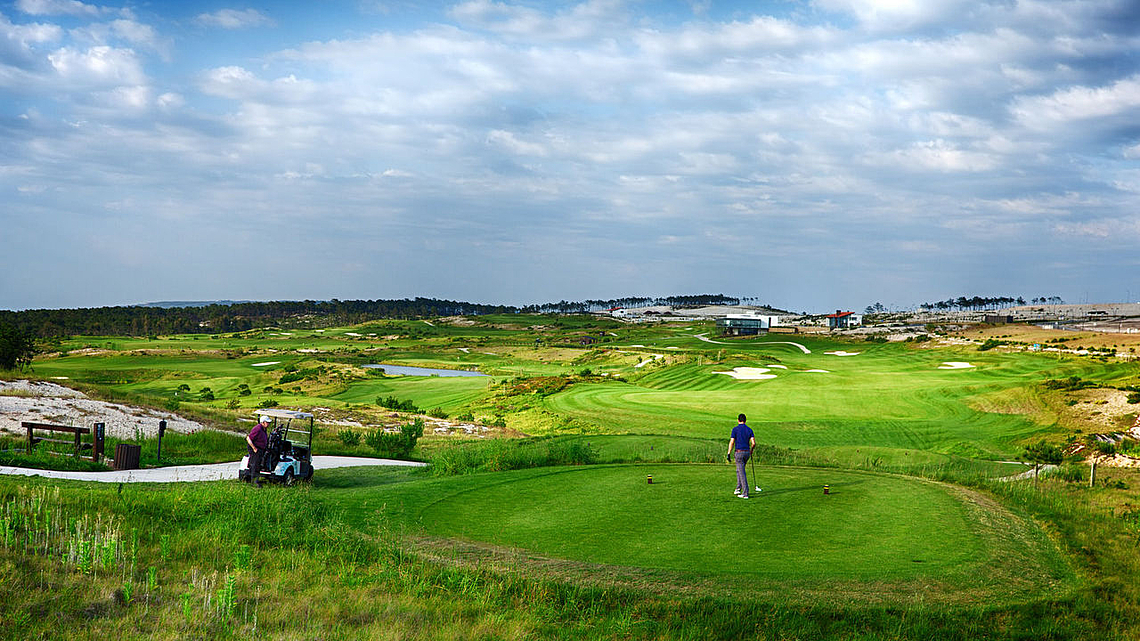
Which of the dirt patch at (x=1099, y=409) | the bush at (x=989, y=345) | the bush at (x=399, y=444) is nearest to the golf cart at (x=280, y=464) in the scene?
the bush at (x=399, y=444)

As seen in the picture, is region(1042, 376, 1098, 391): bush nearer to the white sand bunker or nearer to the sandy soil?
the white sand bunker

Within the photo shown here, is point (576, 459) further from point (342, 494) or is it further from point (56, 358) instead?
point (56, 358)

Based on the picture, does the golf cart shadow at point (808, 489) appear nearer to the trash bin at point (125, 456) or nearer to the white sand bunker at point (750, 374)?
the trash bin at point (125, 456)

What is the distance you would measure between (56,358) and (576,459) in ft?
323

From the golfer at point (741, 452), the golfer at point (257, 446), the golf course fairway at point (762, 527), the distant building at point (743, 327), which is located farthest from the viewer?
A: the distant building at point (743, 327)

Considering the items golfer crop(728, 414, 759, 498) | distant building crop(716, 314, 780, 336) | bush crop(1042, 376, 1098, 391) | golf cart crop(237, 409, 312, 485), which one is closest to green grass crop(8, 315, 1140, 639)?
golfer crop(728, 414, 759, 498)

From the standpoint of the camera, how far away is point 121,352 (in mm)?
105000

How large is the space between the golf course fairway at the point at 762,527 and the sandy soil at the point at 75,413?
578 inches

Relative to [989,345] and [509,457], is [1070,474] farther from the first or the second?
[989,345]

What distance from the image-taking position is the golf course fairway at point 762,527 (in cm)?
1078

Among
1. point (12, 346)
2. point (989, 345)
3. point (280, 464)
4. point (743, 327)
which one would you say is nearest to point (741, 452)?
point (280, 464)

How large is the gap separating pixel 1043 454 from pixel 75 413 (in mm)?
36802

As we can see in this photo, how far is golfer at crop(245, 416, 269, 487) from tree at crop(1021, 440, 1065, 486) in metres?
26.9

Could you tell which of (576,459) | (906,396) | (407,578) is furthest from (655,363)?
(407,578)
